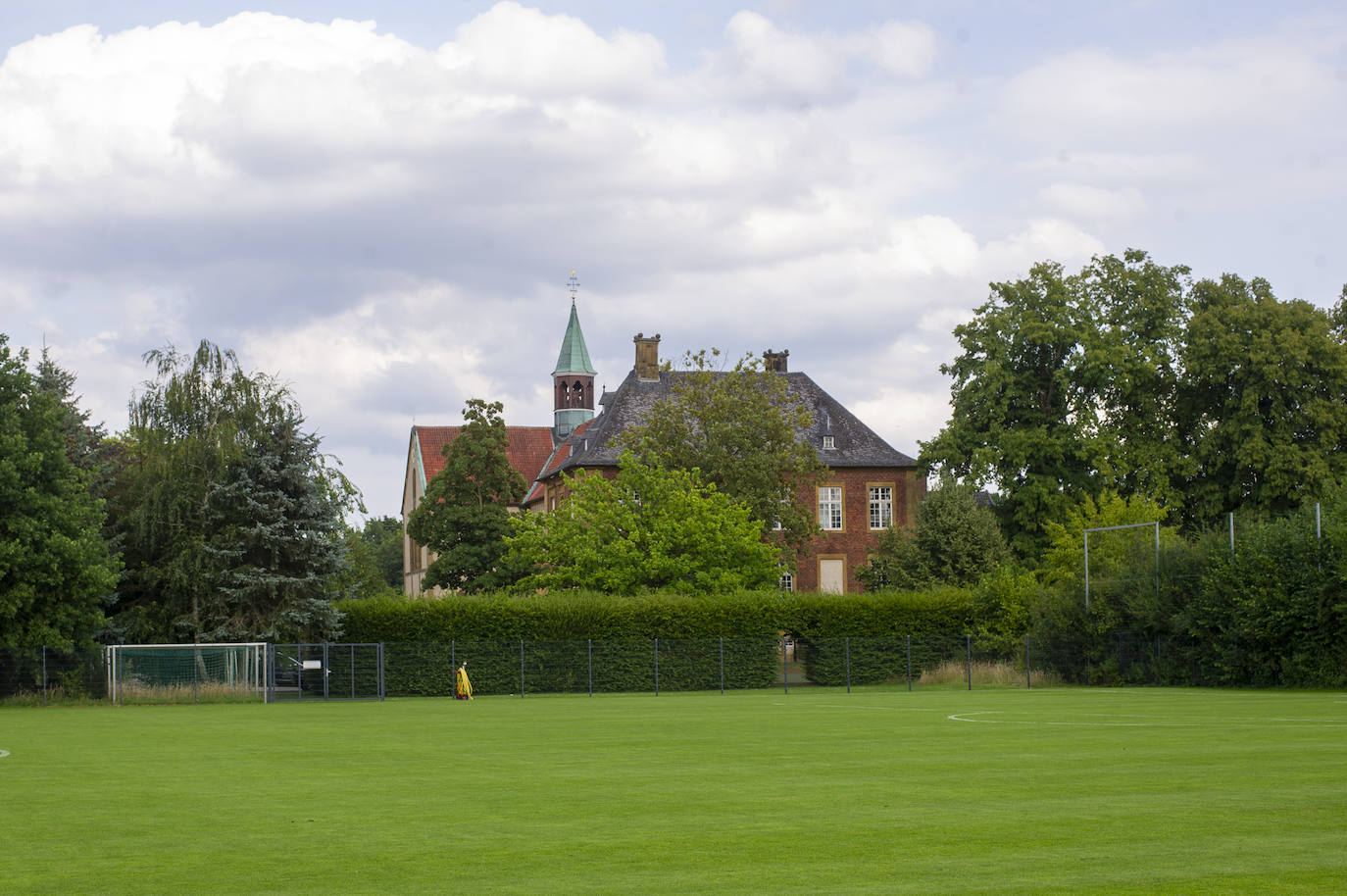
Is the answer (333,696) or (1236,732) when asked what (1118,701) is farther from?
(333,696)

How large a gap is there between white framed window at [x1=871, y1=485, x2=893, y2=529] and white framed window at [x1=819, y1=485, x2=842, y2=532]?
1.72m

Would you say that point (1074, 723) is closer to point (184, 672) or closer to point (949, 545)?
point (184, 672)

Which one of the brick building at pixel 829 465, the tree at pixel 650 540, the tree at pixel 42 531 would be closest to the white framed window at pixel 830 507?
the brick building at pixel 829 465

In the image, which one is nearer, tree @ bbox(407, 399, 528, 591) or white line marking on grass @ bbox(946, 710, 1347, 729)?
white line marking on grass @ bbox(946, 710, 1347, 729)

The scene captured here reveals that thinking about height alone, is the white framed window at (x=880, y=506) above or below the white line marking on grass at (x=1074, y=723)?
above

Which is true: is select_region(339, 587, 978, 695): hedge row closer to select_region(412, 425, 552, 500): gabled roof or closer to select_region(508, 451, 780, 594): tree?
select_region(508, 451, 780, 594): tree

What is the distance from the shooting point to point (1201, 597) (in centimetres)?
4438

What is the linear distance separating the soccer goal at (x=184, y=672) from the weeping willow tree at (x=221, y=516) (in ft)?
8.98

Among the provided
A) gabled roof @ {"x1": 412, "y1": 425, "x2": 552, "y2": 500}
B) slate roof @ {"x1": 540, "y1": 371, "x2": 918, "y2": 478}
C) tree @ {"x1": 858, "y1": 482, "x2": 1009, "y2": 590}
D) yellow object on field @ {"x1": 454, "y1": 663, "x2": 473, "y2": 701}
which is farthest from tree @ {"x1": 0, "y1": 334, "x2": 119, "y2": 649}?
gabled roof @ {"x1": 412, "y1": 425, "x2": 552, "y2": 500}

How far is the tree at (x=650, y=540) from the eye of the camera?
56.4m

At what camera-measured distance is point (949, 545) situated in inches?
2336

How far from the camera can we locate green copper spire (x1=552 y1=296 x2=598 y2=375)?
359ft

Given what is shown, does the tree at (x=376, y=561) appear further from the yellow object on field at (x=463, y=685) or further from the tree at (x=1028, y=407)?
the tree at (x=1028, y=407)

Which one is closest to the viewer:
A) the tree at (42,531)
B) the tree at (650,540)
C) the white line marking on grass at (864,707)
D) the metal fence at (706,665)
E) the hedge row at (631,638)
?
the white line marking on grass at (864,707)
